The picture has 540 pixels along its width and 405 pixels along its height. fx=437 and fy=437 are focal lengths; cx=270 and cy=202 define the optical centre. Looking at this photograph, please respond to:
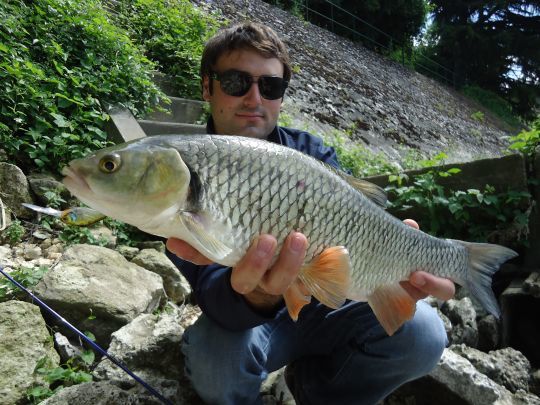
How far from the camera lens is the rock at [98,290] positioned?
213 centimetres

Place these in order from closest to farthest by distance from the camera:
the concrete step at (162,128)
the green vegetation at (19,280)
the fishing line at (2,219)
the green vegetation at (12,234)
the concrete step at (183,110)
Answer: the green vegetation at (19,280) < the fishing line at (2,219) < the green vegetation at (12,234) < the concrete step at (162,128) < the concrete step at (183,110)

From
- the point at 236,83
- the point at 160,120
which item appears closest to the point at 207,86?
the point at 236,83

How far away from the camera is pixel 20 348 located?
1.81 m

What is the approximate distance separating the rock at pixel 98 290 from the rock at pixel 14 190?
0.71 metres

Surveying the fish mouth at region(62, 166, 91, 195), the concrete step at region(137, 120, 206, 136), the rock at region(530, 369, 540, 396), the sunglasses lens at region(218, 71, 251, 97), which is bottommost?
the rock at region(530, 369, 540, 396)

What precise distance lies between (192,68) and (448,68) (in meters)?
22.8

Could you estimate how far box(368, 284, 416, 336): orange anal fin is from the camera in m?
1.55

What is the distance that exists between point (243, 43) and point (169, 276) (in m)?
1.54

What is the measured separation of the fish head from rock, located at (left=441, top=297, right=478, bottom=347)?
214cm

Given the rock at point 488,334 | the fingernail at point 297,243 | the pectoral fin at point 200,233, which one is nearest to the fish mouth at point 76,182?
the pectoral fin at point 200,233

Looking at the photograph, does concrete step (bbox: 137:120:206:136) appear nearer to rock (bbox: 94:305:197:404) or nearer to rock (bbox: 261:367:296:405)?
rock (bbox: 94:305:197:404)

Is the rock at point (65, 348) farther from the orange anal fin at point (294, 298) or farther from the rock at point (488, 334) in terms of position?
the rock at point (488, 334)

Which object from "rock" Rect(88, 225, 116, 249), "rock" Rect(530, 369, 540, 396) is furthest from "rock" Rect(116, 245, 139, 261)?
"rock" Rect(530, 369, 540, 396)

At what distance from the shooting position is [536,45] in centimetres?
2417
